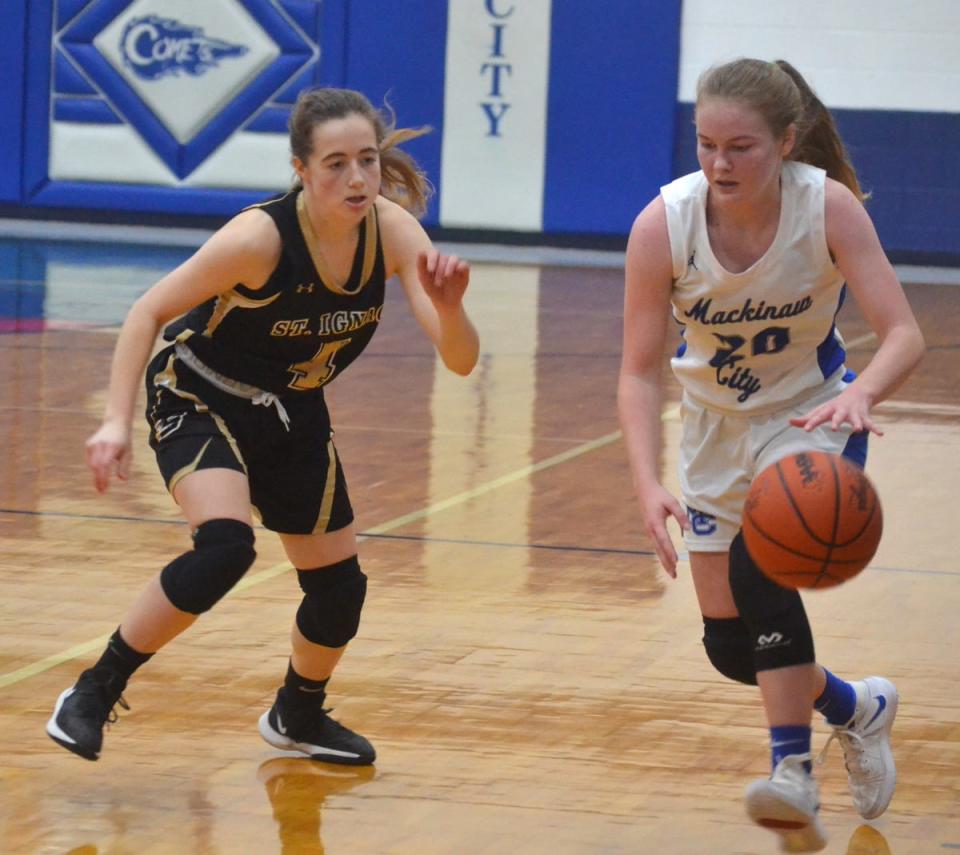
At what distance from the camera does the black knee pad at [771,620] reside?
3.15 meters

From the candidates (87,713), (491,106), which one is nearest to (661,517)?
(87,713)

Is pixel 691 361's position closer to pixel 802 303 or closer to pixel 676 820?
pixel 802 303

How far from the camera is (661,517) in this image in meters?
3.16

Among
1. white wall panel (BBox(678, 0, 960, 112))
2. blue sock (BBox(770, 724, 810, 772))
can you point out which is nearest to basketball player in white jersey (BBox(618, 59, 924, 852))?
blue sock (BBox(770, 724, 810, 772))

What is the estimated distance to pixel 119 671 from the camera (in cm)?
343

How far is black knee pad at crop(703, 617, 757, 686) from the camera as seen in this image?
335cm

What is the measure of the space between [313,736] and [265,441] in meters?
0.59

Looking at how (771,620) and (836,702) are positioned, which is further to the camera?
(836,702)

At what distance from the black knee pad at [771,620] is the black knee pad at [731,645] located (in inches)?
5.7

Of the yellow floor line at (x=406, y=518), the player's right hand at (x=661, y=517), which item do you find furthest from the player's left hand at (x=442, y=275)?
the yellow floor line at (x=406, y=518)

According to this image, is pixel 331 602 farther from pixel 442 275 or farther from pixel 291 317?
pixel 442 275

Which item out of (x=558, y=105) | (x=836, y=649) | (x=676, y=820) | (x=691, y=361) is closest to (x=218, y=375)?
(x=691, y=361)

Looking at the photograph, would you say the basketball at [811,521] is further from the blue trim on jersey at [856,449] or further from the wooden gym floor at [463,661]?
the wooden gym floor at [463,661]

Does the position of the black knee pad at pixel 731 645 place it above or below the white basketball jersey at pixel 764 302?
below
